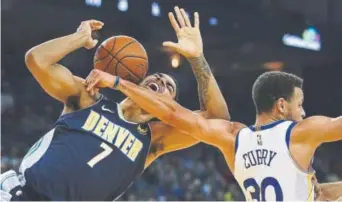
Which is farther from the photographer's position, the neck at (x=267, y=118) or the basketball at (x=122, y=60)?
the basketball at (x=122, y=60)

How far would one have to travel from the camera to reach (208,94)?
3.37 metres

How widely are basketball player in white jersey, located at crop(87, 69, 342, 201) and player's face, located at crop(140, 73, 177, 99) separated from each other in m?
0.14

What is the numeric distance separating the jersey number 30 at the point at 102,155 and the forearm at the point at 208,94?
0.59m

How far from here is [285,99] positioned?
9.87ft

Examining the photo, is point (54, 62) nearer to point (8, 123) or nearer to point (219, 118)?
point (219, 118)

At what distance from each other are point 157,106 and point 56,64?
21.0 inches

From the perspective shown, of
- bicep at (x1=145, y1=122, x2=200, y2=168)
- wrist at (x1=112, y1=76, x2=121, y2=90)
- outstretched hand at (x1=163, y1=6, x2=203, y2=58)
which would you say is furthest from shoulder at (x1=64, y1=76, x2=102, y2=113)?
outstretched hand at (x1=163, y1=6, x2=203, y2=58)

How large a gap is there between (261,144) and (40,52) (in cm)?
112

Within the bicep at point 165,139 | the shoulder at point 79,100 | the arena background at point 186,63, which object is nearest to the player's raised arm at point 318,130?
the bicep at point 165,139

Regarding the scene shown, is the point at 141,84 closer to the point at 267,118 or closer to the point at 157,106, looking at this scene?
the point at 157,106

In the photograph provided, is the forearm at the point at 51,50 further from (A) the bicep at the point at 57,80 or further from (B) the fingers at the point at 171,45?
(B) the fingers at the point at 171,45

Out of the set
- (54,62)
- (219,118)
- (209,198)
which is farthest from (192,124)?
(209,198)

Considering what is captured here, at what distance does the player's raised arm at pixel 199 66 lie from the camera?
11.0 feet

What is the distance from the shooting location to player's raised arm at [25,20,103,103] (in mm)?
3029
